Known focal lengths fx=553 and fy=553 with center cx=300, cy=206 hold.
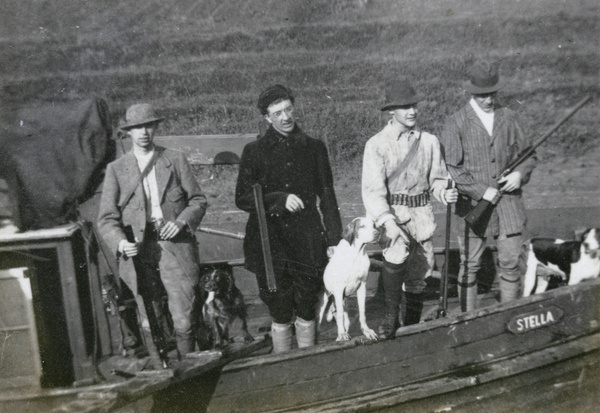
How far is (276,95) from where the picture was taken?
360 cm

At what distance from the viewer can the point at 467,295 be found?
432 centimetres

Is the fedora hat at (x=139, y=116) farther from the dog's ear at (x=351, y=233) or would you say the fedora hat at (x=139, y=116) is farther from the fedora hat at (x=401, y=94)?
the fedora hat at (x=401, y=94)

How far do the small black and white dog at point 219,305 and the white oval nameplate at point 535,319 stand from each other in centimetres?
185

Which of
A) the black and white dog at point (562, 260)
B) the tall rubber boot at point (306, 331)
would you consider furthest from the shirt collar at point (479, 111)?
the tall rubber boot at point (306, 331)

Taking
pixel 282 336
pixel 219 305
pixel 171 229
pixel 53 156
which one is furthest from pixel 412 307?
pixel 53 156

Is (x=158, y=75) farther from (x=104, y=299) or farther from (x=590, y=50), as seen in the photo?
(x=590, y=50)

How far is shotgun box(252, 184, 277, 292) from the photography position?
375 centimetres

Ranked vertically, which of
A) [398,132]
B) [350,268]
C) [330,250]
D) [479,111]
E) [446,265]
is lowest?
[446,265]

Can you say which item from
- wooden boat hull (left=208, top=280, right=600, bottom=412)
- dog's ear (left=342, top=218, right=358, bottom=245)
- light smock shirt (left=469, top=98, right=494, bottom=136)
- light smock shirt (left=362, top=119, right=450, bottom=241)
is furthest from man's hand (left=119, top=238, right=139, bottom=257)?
light smock shirt (left=469, top=98, right=494, bottom=136)

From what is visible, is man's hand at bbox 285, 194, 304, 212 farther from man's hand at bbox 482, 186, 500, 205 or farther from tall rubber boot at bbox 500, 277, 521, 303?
tall rubber boot at bbox 500, 277, 521, 303

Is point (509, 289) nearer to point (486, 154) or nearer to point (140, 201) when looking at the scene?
point (486, 154)

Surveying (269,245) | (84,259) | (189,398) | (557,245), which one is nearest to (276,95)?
(269,245)

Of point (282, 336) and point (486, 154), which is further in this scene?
point (486, 154)

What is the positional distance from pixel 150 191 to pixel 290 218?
3.16ft
